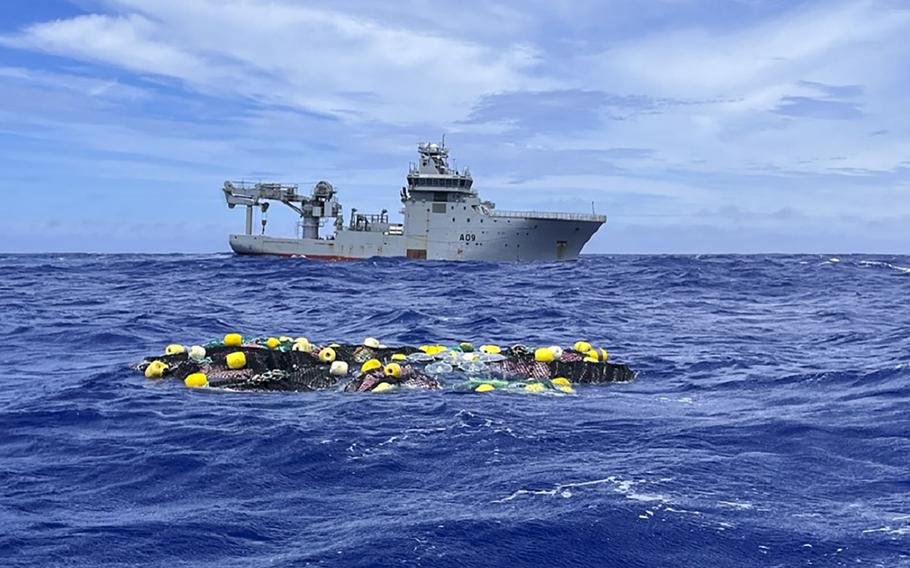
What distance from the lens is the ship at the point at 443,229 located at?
80.8 meters

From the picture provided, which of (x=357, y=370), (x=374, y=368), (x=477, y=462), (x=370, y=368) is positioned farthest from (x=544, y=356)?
(x=477, y=462)

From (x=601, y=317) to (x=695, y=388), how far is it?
1516 centimetres

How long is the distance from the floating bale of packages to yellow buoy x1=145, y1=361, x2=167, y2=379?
0.03m

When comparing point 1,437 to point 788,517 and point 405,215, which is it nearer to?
point 788,517

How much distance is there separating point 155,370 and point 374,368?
18.7 ft

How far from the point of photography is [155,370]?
21344mm

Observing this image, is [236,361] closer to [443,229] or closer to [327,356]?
[327,356]

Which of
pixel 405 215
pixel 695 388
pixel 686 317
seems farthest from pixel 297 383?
pixel 405 215

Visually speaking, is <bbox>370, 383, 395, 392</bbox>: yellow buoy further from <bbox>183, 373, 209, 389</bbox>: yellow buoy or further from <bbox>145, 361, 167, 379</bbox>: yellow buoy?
<bbox>145, 361, 167, 379</bbox>: yellow buoy

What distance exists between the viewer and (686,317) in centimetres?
3588

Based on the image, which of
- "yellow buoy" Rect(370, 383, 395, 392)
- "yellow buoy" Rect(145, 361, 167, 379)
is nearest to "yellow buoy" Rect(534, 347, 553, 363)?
"yellow buoy" Rect(370, 383, 395, 392)

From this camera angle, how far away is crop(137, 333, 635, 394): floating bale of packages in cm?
2019

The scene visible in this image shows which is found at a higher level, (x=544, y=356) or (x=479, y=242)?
(x=479, y=242)

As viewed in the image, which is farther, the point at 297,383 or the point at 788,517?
the point at 297,383
